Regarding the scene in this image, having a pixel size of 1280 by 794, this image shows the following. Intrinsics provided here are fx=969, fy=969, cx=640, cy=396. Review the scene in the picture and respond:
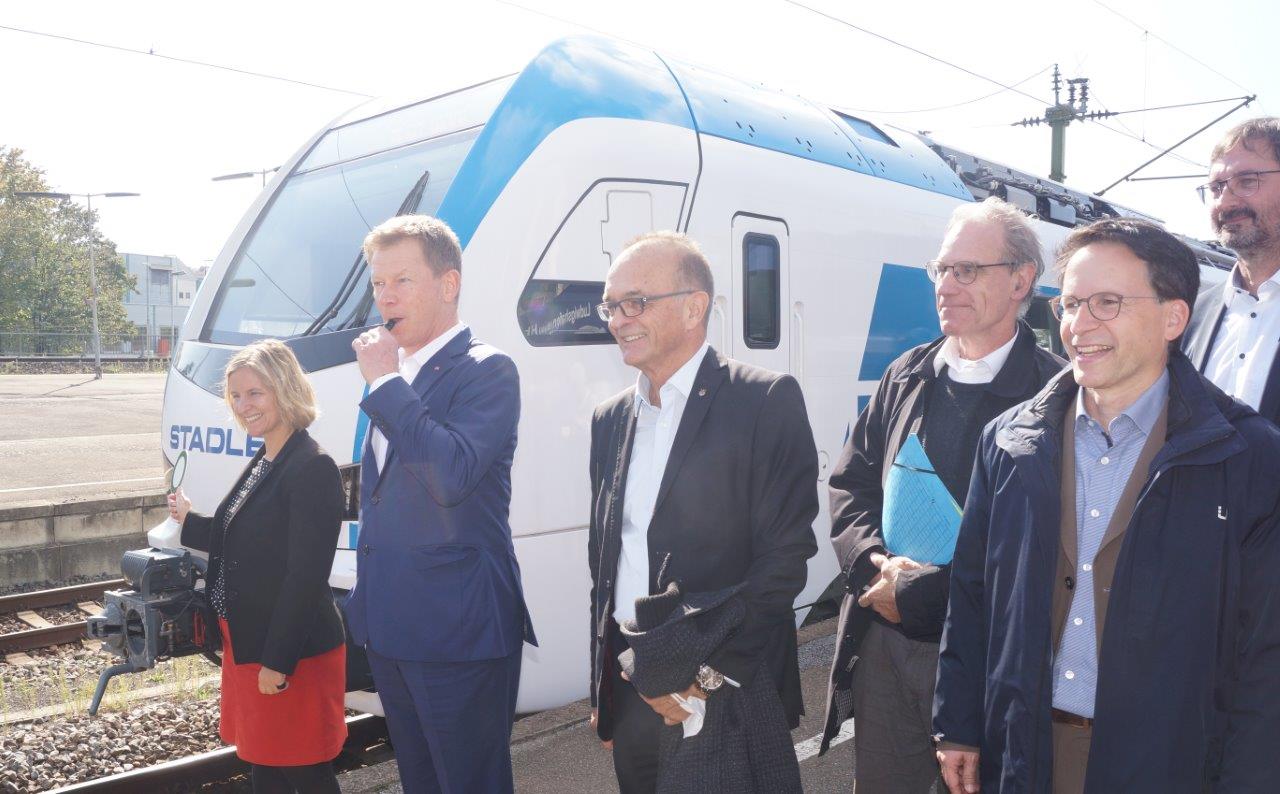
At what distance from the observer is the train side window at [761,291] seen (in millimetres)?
4488

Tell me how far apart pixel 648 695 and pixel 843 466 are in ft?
3.35

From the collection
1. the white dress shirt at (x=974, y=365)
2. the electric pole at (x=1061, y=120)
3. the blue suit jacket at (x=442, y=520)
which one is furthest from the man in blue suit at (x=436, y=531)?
the electric pole at (x=1061, y=120)

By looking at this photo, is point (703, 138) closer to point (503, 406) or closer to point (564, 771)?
point (503, 406)

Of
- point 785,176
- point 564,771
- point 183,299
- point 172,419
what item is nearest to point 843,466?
point 564,771

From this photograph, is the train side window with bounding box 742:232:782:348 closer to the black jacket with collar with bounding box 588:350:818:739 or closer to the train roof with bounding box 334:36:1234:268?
the train roof with bounding box 334:36:1234:268

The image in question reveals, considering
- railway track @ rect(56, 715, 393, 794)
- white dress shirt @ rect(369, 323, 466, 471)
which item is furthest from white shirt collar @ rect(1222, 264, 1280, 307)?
railway track @ rect(56, 715, 393, 794)

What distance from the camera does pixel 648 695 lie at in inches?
84.1

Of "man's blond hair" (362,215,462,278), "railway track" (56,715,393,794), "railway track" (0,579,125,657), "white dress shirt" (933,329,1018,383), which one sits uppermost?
"man's blond hair" (362,215,462,278)

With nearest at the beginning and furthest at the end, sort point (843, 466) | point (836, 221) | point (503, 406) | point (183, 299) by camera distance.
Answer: point (503, 406), point (843, 466), point (836, 221), point (183, 299)

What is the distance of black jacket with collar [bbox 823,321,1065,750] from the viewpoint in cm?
240

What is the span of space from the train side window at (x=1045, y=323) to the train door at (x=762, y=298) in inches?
121

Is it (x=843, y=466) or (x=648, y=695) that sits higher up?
(x=843, y=466)

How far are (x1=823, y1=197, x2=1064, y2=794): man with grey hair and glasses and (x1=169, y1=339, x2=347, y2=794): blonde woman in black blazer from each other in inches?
60.1

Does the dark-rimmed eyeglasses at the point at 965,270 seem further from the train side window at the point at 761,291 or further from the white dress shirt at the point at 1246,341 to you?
the train side window at the point at 761,291
